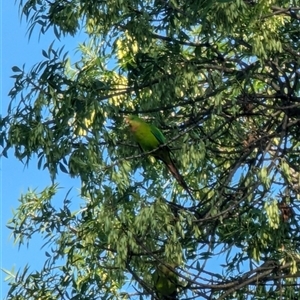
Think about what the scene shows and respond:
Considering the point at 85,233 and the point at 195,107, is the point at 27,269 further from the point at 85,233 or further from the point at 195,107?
the point at 195,107

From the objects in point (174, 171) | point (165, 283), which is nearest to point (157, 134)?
point (174, 171)

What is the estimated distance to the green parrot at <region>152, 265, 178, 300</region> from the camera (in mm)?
5324

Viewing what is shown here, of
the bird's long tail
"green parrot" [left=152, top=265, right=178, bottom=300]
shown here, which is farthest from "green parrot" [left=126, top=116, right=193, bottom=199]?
"green parrot" [left=152, top=265, right=178, bottom=300]

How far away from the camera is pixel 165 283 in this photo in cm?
540

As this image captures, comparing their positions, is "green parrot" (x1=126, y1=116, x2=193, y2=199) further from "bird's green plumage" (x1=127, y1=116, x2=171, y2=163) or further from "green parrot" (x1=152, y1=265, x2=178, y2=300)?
"green parrot" (x1=152, y1=265, x2=178, y2=300)

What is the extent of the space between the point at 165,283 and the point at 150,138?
3.66ft

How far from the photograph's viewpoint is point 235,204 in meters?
5.35

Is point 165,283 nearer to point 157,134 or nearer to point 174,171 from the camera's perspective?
point 174,171

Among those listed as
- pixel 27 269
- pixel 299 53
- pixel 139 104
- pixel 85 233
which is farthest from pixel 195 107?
pixel 27 269

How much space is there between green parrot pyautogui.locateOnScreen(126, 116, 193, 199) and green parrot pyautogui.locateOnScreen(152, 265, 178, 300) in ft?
2.30

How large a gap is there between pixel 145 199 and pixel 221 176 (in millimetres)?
1266

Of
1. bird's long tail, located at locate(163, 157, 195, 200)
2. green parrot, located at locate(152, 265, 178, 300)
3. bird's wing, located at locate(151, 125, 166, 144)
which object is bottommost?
green parrot, located at locate(152, 265, 178, 300)

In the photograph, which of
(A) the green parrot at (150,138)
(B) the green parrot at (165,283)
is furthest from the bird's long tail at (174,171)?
(B) the green parrot at (165,283)

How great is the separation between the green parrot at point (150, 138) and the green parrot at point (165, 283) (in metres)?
0.70
